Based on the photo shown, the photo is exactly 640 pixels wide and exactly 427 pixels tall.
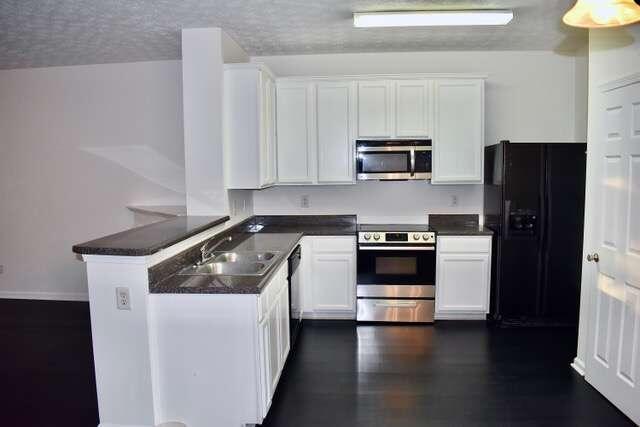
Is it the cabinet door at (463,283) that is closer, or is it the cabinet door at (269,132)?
the cabinet door at (269,132)

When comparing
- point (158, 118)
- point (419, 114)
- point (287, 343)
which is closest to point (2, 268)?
point (158, 118)

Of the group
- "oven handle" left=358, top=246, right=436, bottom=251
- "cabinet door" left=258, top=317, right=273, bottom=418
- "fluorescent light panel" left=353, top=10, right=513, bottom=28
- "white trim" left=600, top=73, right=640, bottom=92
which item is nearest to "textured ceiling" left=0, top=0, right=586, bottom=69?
"fluorescent light panel" left=353, top=10, right=513, bottom=28

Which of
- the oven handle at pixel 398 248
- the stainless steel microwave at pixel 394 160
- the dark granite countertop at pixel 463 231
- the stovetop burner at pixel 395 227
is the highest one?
the stainless steel microwave at pixel 394 160

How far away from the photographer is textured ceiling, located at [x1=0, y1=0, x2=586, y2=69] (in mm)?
3124

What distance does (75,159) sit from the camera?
16.2ft

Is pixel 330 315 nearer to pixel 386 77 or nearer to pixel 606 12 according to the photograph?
pixel 386 77

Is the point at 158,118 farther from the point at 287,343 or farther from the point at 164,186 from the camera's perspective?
the point at 287,343

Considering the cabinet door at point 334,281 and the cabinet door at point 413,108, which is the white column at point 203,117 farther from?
the cabinet door at point 413,108

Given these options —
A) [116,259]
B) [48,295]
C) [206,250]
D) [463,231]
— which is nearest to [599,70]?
[463,231]

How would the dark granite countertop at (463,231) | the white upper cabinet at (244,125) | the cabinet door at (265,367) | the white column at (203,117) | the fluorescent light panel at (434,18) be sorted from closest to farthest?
the cabinet door at (265,367)
the fluorescent light panel at (434,18)
the white column at (203,117)
the white upper cabinet at (244,125)
the dark granite countertop at (463,231)

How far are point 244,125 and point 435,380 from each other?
97.5 inches

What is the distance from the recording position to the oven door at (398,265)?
4211mm

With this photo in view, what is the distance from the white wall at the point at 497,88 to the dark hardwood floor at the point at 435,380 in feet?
4.48

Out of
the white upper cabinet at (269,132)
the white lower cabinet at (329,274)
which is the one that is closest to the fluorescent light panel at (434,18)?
the white upper cabinet at (269,132)
